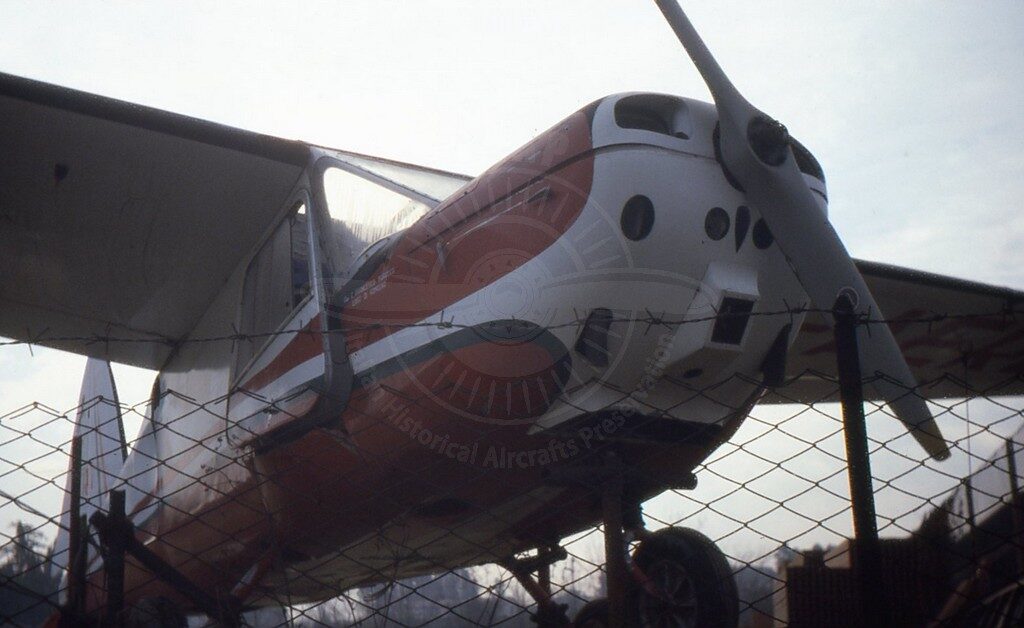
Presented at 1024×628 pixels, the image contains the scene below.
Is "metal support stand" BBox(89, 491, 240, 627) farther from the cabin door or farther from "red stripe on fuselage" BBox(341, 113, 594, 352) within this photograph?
"red stripe on fuselage" BBox(341, 113, 594, 352)

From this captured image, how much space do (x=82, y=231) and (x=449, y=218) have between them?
340 cm

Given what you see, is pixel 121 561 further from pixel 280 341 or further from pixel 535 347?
pixel 535 347

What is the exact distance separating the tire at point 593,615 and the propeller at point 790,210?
6.73 feet

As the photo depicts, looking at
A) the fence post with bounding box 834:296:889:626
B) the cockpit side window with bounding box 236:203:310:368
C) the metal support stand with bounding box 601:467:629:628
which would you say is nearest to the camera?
the fence post with bounding box 834:296:889:626

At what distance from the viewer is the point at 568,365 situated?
376cm

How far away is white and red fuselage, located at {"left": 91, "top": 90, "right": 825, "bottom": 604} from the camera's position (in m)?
3.63

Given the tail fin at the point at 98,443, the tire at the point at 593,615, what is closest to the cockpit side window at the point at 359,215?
the tire at the point at 593,615

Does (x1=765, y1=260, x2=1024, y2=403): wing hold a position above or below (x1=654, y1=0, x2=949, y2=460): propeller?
above

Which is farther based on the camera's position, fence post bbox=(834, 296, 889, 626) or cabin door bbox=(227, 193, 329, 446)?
cabin door bbox=(227, 193, 329, 446)

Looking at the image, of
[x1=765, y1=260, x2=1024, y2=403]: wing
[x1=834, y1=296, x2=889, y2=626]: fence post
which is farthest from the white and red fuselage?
[x1=765, y1=260, x2=1024, y2=403]: wing

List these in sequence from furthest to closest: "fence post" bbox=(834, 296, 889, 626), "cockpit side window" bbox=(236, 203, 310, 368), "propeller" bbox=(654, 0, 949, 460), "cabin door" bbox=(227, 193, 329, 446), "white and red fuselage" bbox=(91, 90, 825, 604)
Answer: "cockpit side window" bbox=(236, 203, 310, 368)
"cabin door" bbox=(227, 193, 329, 446)
"propeller" bbox=(654, 0, 949, 460)
"white and red fuselage" bbox=(91, 90, 825, 604)
"fence post" bbox=(834, 296, 889, 626)

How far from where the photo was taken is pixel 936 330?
743 cm

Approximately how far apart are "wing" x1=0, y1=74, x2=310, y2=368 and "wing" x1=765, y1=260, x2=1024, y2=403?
394 centimetres

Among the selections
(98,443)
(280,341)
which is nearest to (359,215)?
(280,341)
